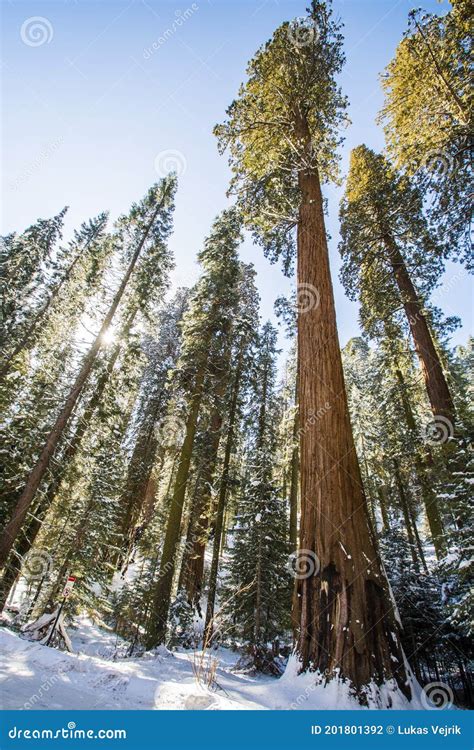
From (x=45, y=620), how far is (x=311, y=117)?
1342 centimetres

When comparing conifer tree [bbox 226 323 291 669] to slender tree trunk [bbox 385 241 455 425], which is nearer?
slender tree trunk [bbox 385 241 455 425]

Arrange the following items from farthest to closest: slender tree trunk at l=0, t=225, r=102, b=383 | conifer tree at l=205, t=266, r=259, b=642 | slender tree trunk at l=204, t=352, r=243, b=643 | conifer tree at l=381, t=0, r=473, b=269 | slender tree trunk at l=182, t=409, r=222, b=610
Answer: slender tree trunk at l=0, t=225, r=102, b=383 < conifer tree at l=205, t=266, r=259, b=642 < slender tree trunk at l=182, t=409, r=222, b=610 < slender tree trunk at l=204, t=352, r=243, b=643 < conifer tree at l=381, t=0, r=473, b=269

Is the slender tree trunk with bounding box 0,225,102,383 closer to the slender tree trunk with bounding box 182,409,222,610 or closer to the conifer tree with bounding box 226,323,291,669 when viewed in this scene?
the slender tree trunk with bounding box 182,409,222,610

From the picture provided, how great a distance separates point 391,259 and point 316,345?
23.9 feet

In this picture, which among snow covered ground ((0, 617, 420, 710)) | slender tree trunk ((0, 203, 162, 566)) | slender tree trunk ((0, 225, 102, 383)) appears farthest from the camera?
slender tree trunk ((0, 225, 102, 383))

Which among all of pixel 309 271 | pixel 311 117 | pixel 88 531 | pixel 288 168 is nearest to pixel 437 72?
pixel 311 117

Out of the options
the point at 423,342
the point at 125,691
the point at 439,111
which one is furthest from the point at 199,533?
the point at 439,111

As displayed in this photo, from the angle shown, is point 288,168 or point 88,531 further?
point 88,531

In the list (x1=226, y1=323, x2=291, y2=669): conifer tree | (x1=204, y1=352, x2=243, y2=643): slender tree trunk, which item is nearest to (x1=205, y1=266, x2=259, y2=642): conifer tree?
(x1=204, y1=352, x2=243, y2=643): slender tree trunk

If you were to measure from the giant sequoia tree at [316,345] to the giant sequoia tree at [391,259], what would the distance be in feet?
6.24

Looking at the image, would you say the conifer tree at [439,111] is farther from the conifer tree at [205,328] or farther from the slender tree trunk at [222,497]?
the slender tree trunk at [222,497]

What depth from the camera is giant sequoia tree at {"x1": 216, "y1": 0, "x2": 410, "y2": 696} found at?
352 centimetres
